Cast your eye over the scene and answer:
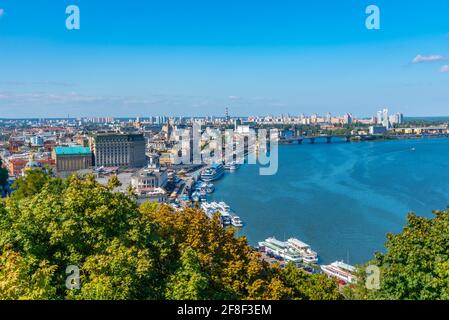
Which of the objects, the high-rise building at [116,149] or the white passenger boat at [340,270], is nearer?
the white passenger boat at [340,270]

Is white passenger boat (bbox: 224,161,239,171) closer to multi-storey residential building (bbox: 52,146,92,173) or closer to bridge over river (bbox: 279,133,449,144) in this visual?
multi-storey residential building (bbox: 52,146,92,173)

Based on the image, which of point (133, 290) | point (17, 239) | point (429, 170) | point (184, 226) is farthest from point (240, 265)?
point (429, 170)

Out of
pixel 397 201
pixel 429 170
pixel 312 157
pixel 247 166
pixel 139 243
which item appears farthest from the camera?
pixel 312 157

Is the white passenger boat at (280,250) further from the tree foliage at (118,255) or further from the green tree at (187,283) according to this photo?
the green tree at (187,283)

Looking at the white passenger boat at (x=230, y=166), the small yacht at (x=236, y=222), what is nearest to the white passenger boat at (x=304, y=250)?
the small yacht at (x=236, y=222)

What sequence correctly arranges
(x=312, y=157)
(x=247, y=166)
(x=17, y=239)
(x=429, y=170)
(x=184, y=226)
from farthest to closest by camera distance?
(x=312, y=157)
(x=247, y=166)
(x=429, y=170)
(x=184, y=226)
(x=17, y=239)
